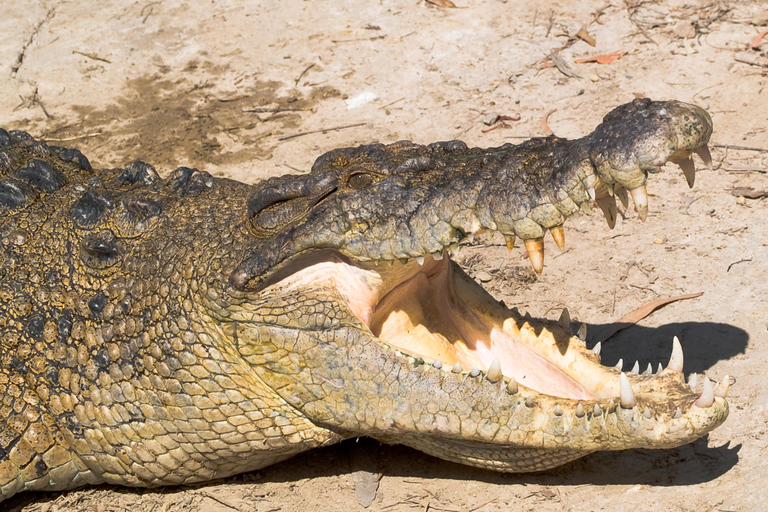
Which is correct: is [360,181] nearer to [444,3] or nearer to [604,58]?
[604,58]

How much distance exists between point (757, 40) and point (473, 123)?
2481mm

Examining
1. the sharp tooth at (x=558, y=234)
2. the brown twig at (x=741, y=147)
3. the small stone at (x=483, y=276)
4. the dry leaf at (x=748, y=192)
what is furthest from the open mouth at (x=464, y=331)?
the brown twig at (x=741, y=147)

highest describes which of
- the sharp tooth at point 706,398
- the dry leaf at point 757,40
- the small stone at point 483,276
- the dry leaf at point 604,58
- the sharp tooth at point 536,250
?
the sharp tooth at point 536,250

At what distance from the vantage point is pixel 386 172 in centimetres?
332

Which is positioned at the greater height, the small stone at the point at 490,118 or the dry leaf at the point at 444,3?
the dry leaf at the point at 444,3

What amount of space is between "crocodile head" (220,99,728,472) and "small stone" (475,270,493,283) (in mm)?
1238

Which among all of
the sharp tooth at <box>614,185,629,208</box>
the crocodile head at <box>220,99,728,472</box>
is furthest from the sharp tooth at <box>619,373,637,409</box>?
the sharp tooth at <box>614,185,629,208</box>

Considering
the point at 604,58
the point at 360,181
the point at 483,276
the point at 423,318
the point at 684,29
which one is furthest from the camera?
the point at 684,29

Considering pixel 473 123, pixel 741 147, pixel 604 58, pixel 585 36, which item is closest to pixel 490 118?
pixel 473 123

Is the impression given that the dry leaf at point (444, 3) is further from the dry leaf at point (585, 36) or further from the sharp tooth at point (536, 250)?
the sharp tooth at point (536, 250)

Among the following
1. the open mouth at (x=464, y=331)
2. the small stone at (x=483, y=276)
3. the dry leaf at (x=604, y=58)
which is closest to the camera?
the open mouth at (x=464, y=331)

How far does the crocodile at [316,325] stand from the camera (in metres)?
2.96

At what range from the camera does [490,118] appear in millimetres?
6430

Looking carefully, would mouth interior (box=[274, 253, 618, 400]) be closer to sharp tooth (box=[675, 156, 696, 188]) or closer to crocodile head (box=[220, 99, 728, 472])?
crocodile head (box=[220, 99, 728, 472])
